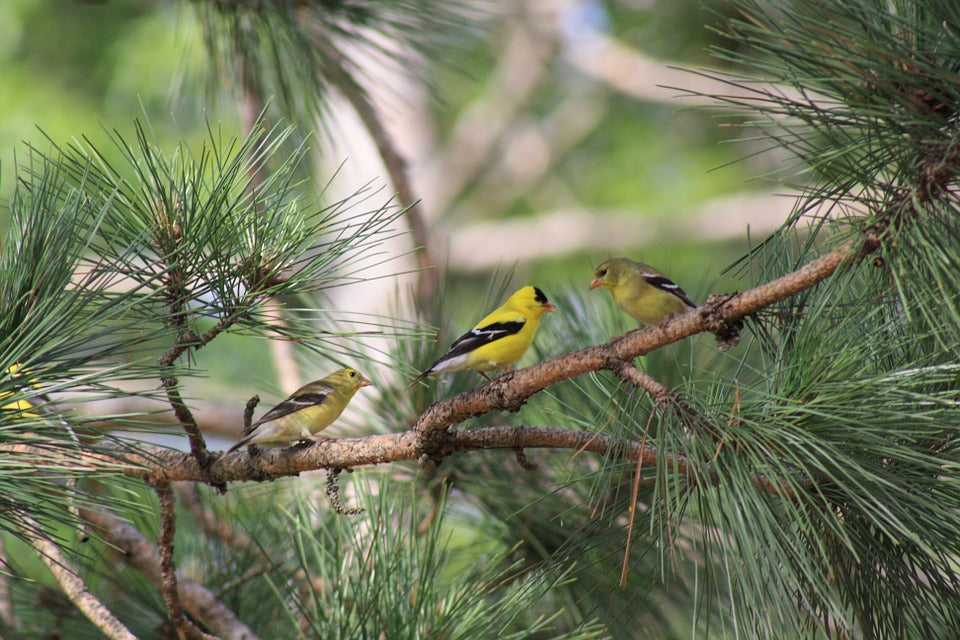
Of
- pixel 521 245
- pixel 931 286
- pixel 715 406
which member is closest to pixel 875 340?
pixel 931 286

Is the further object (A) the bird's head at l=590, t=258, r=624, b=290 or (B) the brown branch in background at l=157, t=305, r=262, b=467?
(A) the bird's head at l=590, t=258, r=624, b=290

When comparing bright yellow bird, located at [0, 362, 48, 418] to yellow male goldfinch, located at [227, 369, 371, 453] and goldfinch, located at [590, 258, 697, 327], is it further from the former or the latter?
goldfinch, located at [590, 258, 697, 327]

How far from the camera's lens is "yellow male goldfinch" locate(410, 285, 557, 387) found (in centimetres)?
291

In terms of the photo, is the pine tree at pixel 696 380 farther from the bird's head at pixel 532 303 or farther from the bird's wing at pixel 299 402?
the bird's head at pixel 532 303

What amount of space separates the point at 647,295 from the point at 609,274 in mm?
320

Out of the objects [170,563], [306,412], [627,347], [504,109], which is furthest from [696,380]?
[504,109]

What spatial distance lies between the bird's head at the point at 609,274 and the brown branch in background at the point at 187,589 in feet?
5.83

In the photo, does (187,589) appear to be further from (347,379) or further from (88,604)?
(347,379)

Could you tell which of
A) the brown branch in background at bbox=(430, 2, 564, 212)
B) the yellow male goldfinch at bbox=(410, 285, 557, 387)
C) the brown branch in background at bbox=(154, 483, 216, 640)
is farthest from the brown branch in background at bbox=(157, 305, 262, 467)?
the brown branch in background at bbox=(430, 2, 564, 212)

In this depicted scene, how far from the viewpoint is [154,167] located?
191 cm

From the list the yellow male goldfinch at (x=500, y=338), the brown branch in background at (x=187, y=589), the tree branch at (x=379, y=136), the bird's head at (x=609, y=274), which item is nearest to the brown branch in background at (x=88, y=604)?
the brown branch in background at (x=187, y=589)

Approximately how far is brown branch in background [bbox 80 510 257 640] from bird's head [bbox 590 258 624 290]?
1777 mm

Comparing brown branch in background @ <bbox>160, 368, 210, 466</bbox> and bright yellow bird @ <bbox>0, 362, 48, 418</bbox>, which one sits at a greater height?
bright yellow bird @ <bbox>0, 362, 48, 418</bbox>

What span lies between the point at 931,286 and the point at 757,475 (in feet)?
1.43
